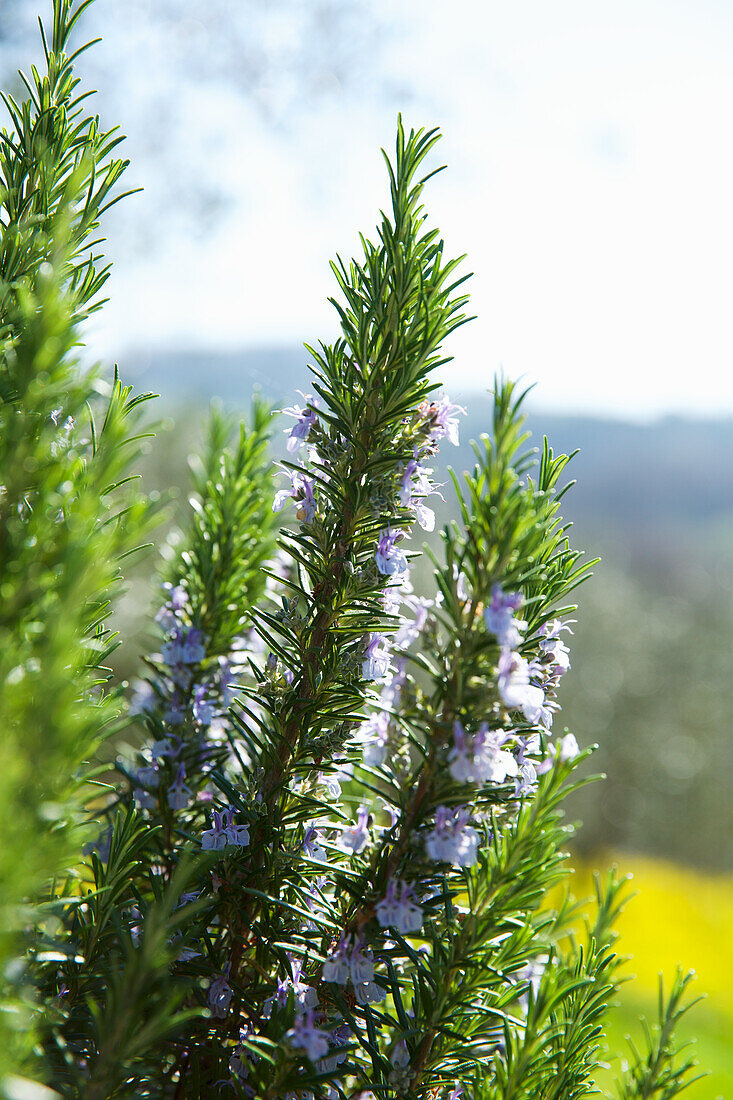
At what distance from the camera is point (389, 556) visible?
80 cm

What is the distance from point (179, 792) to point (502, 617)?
54cm

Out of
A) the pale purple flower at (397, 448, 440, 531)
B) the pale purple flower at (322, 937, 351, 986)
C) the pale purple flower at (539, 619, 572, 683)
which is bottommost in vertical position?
the pale purple flower at (322, 937, 351, 986)

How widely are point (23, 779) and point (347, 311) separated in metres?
0.63

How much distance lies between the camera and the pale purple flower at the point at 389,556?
0.78 meters

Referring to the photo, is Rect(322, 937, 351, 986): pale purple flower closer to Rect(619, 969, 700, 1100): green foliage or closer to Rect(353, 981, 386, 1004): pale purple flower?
Rect(353, 981, 386, 1004): pale purple flower

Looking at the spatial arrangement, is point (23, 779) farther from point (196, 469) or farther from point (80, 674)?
point (196, 469)

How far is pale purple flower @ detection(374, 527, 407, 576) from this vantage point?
780 millimetres

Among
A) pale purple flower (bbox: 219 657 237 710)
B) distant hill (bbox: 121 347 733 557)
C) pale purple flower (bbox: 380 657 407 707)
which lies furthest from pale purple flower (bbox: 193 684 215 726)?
distant hill (bbox: 121 347 733 557)

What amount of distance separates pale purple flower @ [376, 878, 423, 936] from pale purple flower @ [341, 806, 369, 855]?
138 mm

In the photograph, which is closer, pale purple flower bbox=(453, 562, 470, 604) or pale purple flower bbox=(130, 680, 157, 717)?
pale purple flower bbox=(453, 562, 470, 604)

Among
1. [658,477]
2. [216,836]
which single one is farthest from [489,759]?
[658,477]

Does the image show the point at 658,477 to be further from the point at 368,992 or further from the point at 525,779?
the point at 368,992

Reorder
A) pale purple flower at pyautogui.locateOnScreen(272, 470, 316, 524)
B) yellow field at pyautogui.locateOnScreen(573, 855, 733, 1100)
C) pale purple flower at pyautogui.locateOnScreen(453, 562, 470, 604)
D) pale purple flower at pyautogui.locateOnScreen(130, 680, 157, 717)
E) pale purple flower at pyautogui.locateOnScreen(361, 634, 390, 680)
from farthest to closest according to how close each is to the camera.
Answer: yellow field at pyautogui.locateOnScreen(573, 855, 733, 1100) < pale purple flower at pyautogui.locateOnScreen(130, 680, 157, 717) < pale purple flower at pyautogui.locateOnScreen(272, 470, 316, 524) < pale purple flower at pyautogui.locateOnScreen(361, 634, 390, 680) < pale purple flower at pyautogui.locateOnScreen(453, 562, 470, 604)

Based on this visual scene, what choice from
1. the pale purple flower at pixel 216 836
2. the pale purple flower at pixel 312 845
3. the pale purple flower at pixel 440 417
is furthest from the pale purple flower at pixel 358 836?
the pale purple flower at pixel 440 417
